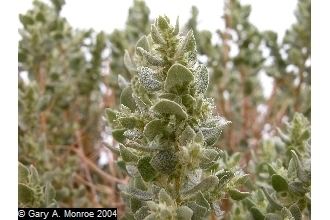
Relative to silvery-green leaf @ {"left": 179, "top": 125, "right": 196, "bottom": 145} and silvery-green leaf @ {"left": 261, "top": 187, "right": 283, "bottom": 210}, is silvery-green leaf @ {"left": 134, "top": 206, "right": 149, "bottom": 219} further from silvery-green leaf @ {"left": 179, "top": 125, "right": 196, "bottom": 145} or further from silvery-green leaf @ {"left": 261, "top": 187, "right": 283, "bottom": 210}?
silvery-green leaf @ {"left": 261, "top": 187, "right": 283, "bottom": 210}

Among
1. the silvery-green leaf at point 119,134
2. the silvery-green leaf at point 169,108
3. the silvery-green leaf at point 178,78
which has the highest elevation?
the silvery-green leaf at point 119,134

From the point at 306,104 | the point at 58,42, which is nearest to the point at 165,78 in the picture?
the point at 306,104

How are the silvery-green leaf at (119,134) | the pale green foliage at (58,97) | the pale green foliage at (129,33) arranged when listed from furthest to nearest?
the pale green foliage at (129,33) < the pale green foliage at (58,97) < the silvery-green leaf at (119,134)

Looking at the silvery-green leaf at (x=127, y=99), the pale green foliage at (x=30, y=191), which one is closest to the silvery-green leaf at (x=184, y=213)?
the silvery-green leaf at (x=127, y=99)

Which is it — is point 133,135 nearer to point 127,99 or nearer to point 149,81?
point 149,81

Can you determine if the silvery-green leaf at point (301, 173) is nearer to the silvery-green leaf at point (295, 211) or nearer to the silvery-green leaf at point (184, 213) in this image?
the silvery-green leaf at point (295, 211)

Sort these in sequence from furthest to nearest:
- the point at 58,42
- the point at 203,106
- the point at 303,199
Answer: the point at 58,42 < the point at 303,199 < the point at 203,106

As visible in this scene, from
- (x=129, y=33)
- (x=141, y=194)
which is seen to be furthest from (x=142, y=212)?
(x=129, y=33)

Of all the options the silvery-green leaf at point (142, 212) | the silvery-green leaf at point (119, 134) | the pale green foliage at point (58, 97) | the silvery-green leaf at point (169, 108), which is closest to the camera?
the silvery-green leaf at point (169, 108)

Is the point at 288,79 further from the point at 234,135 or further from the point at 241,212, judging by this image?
the point at 241,212
